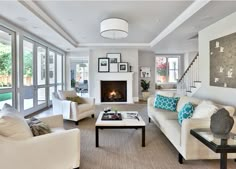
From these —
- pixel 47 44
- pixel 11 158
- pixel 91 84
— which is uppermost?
pixel 47 44

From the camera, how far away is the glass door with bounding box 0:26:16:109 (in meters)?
4.75

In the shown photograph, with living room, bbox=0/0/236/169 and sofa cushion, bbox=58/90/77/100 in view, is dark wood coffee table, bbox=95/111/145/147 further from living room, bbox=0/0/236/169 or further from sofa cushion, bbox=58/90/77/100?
sofa cushion, bbox=58/90/77/100

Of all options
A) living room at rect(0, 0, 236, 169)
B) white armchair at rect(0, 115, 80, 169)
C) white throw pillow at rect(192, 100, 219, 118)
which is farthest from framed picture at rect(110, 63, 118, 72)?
white armchair at rect(0, 115, 80, 169)

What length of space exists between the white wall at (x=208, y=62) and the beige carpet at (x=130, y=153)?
168cm

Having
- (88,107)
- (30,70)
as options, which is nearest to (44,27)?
(30,70)

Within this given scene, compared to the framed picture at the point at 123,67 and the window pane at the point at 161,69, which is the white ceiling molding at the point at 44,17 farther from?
the window pane at the point at 161,69

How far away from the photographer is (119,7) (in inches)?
165

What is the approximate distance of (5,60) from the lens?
16.0ft

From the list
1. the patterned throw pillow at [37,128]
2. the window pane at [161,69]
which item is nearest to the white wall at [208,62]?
the patterned throw pillow at [37,128]

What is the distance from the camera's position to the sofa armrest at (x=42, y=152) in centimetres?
200

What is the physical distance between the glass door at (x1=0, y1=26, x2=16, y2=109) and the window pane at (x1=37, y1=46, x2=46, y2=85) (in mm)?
1975

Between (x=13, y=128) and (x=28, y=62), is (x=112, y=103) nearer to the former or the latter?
(x=28, y=62)

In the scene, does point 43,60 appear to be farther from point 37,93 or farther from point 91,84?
point 91,84

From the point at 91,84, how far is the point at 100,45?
2.00m
